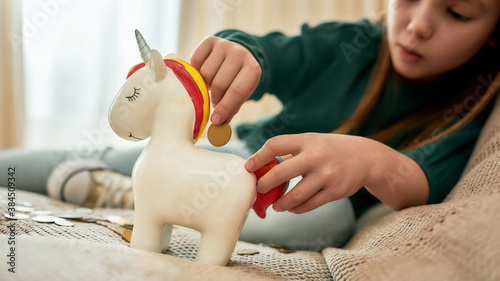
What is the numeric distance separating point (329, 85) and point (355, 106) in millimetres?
82

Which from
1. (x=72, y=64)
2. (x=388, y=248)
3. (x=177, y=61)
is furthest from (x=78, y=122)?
(x=388, y=248)

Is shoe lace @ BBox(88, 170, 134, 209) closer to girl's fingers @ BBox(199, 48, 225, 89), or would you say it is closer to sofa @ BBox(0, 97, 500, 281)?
sofa @ BBox(0, 97, 500, 281)

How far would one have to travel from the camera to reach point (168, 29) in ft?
5.84

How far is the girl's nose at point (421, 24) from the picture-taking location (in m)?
0.70

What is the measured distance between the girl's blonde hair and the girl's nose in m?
0.17

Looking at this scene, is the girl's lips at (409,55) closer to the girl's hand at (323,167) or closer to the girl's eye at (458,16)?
the girl's eye at (458,16)

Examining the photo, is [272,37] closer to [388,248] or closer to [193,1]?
[388,248]

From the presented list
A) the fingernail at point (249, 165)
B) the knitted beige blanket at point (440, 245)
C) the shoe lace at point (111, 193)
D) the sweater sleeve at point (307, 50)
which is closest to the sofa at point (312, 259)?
the knitted beige blanket at point (440, 245)

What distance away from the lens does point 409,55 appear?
77cm

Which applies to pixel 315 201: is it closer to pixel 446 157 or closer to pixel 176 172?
pixel 176 172

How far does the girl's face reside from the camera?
0.71 metres

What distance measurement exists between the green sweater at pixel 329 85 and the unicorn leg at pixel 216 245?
1.45 ft

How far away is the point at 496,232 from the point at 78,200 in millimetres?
755

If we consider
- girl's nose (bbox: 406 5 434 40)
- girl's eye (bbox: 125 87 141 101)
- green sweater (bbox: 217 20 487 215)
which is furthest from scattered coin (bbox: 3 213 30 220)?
girl's nose (bbox: 406 5 434 40)
